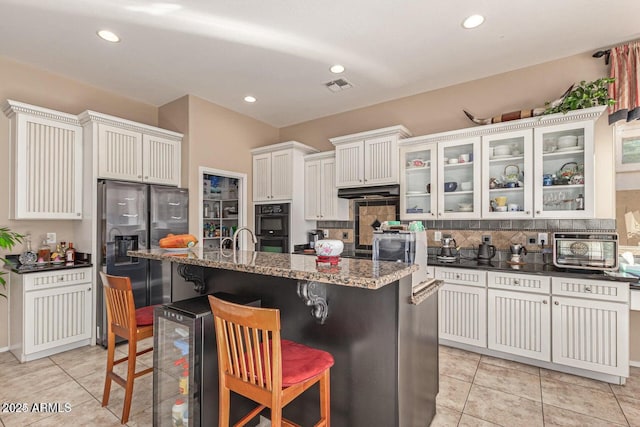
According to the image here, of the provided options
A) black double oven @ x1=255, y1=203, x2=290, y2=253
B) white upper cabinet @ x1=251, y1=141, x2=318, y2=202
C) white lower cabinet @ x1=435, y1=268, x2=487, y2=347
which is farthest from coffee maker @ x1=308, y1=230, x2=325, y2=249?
white lower cabinet @ x1=435, y1=268, x2=487, y2=347

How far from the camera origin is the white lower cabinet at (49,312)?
9.75ft

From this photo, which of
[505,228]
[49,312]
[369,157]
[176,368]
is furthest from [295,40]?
[49,312]

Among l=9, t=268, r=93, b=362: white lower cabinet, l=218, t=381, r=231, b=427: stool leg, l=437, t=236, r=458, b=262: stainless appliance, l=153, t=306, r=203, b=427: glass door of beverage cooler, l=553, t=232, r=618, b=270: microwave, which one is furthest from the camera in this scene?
l=437, t=236, r=458, b=262: stainless appliance

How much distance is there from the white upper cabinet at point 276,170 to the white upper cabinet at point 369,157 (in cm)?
68

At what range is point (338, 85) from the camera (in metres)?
3.89

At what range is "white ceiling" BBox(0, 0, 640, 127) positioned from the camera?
249 cm

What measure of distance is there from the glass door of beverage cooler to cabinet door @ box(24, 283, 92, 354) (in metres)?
2.08

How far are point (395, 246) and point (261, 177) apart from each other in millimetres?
3042

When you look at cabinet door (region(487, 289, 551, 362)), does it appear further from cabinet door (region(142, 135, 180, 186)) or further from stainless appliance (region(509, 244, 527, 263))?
cabinet door (region(142, 135, 180, 186))

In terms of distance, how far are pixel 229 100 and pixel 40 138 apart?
2.14 m

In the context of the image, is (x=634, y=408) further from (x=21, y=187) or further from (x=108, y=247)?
(x=21, y=187)

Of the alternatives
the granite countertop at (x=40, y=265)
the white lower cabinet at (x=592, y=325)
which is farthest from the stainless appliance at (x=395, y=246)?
the granite countertop at (x=40, y=265)

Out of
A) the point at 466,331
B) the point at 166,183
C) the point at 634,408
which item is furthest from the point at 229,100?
the point at 634,408

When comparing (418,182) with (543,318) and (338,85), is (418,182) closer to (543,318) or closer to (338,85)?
(338,85)
